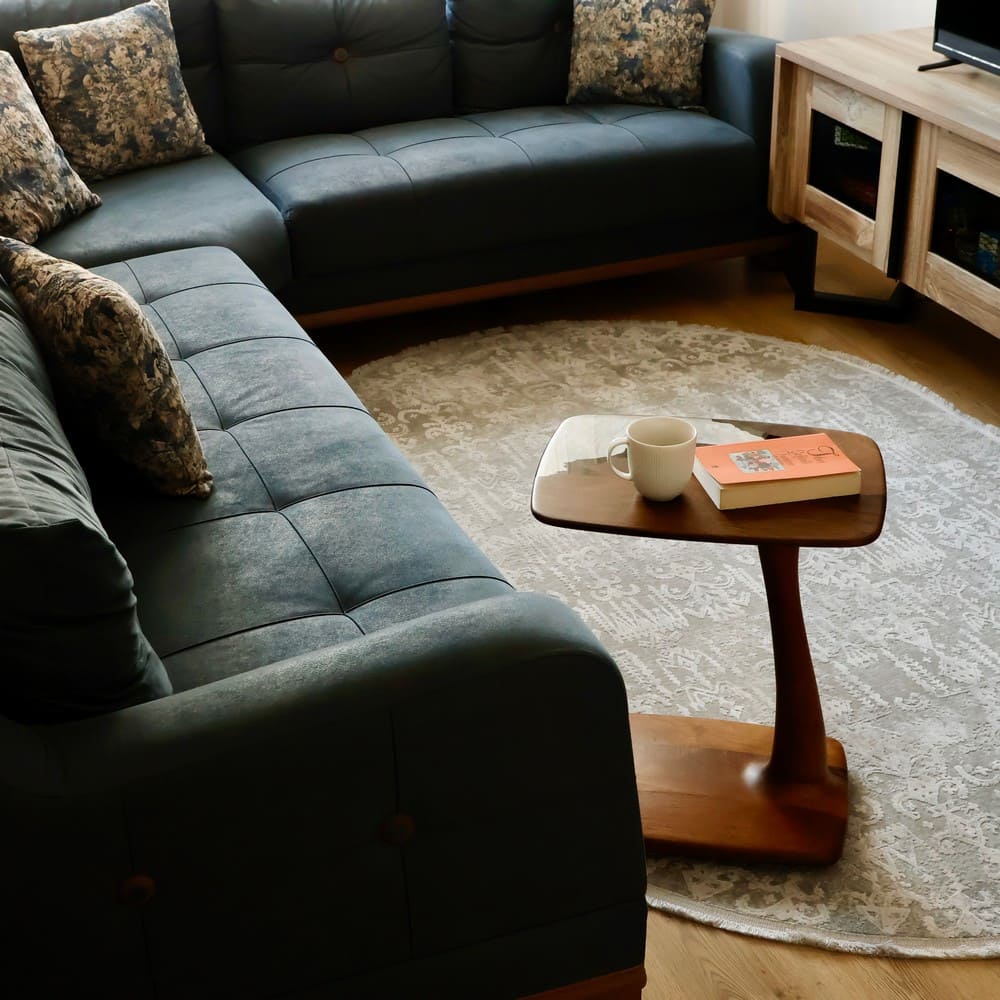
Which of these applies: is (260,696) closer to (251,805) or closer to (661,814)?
(251,805)

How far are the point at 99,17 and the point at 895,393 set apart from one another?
2.38 meters

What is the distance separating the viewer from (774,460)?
1.71m

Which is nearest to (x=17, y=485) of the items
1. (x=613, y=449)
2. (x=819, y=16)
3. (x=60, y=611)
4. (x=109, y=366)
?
(x=60, y=611)

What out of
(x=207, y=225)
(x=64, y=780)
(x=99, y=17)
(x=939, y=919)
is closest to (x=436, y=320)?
(x=207, y=225)

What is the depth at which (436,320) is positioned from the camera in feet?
12.1

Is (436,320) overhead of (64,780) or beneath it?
beneath

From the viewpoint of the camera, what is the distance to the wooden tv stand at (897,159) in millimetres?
2912

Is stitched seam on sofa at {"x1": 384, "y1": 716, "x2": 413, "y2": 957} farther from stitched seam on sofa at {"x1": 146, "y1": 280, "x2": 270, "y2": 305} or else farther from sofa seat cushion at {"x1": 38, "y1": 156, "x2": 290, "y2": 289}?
sofa seat cushion at {"x1": 38, "y1": 156, "x2": 290, "y2": 289}

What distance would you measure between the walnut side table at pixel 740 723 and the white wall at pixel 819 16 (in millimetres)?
2431

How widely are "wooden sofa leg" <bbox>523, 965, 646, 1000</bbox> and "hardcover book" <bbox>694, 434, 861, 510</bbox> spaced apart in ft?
1.95

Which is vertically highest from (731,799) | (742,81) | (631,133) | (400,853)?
(742,81)

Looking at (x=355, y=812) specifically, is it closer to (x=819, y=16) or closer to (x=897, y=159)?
(x=897, y=159)

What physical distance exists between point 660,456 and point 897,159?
1.82 m

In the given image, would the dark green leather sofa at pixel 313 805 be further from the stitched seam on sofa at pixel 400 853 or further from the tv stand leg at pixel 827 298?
the tv stand leg at pixel 827 298
